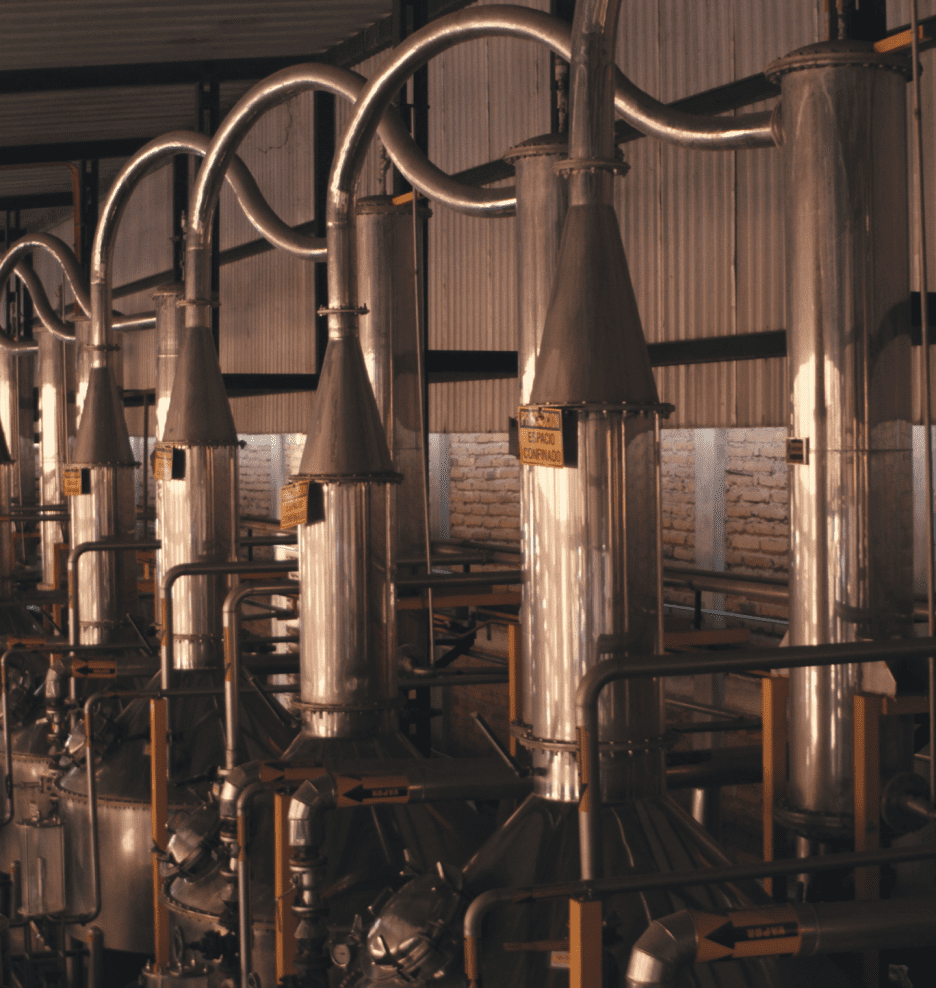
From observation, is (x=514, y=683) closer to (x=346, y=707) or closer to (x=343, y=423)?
(x=346, y=707)

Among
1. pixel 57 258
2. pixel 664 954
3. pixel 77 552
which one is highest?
pixel 57 258

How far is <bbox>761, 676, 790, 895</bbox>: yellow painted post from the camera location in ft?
12.6

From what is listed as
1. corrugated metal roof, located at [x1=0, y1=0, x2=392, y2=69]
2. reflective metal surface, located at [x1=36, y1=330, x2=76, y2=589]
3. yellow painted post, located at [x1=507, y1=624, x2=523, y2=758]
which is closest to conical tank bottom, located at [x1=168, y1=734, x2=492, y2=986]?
yellow painted post, located at [x1=507, y1=624, x2=523, y2=758]

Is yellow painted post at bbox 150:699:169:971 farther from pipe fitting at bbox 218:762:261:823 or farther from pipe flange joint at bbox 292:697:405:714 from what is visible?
pipe fitting at bbox 218:762:261:823

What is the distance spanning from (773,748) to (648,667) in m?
1.26

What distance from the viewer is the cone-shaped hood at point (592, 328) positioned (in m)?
3.33

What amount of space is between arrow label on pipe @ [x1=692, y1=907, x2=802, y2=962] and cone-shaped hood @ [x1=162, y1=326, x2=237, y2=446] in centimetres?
444

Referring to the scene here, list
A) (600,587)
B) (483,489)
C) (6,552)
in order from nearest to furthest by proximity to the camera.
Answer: (600,587)
(483,489)
(6,552)

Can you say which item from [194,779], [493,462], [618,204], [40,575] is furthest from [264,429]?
[194,779]

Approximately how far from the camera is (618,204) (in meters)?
8.16

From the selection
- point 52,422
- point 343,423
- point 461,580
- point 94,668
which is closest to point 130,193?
point 94,668

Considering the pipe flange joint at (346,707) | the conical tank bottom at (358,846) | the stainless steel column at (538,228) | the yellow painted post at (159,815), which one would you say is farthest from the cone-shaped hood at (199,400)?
the stainless steel column at (538,228)

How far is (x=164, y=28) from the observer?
342 inches

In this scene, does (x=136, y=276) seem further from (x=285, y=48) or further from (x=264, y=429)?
(x=285, y=48)
